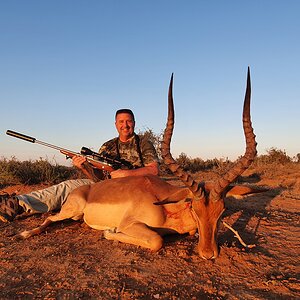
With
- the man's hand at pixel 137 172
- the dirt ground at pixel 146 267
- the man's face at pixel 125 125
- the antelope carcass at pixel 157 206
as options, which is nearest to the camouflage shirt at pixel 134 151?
the man's face at pixel 125 125

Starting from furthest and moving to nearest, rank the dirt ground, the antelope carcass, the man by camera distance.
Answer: the man < the antelope carcass < the dirt ground

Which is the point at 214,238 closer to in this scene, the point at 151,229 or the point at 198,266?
the point at 198,266

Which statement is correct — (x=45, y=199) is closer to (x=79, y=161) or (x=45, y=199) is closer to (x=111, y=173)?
(x=79, y=161)

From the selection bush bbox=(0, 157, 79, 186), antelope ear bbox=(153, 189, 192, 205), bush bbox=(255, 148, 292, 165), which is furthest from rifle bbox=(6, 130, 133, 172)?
bush bbox=(255, 148, 292, 165)

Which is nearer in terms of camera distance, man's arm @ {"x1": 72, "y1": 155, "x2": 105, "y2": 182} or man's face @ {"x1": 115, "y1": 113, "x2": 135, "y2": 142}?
man's arm @ {"x1": 72, "y1": 155, "x2": 105, "y2": 182}

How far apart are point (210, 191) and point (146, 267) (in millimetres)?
1291

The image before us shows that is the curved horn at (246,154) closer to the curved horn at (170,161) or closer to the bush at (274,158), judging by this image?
the curved horn at (170,161)

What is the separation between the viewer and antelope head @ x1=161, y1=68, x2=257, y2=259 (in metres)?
4.05

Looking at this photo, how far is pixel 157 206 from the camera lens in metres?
5.09

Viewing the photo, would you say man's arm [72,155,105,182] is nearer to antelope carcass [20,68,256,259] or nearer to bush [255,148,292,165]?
antelope carcass [20,68,256,259]

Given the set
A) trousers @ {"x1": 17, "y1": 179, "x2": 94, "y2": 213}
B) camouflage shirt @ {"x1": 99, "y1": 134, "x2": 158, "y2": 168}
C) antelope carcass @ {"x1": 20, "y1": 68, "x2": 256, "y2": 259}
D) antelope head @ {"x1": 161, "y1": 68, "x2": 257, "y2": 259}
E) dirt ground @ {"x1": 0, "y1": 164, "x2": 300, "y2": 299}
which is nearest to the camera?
dirt ground @ {"x1": 0, "y1": 164, "x2": 300, "y2": 299}

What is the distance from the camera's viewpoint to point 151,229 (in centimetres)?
497

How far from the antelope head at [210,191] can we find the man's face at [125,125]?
356cm

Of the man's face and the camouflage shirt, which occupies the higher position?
the man's face
